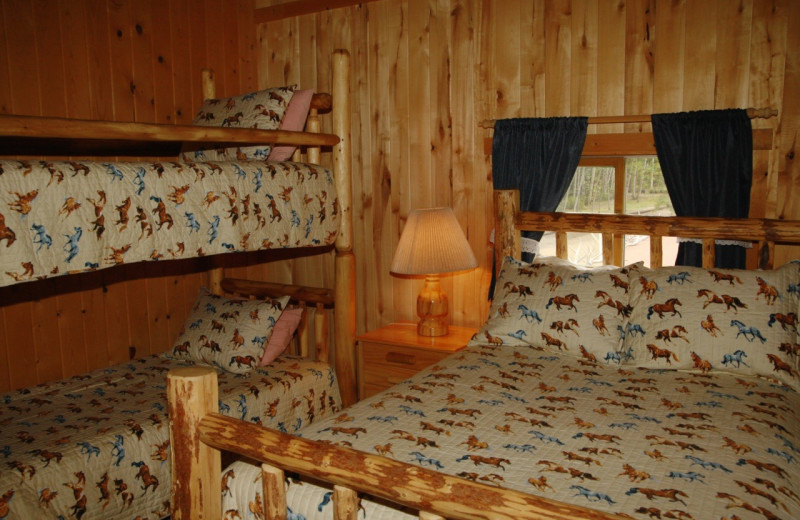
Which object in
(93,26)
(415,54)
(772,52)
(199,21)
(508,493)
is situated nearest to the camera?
(508,493)

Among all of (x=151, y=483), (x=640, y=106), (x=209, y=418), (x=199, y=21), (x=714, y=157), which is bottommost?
(x=151, y=483)

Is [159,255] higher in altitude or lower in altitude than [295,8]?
lower

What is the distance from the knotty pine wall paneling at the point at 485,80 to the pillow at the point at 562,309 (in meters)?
0.51

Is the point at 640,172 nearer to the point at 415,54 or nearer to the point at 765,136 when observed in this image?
the point at 765,136

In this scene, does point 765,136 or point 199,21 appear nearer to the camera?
point 765,136

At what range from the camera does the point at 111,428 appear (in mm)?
2168

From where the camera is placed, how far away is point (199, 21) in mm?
3461

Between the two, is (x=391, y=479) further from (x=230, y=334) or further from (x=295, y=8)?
(x=295, y=8)

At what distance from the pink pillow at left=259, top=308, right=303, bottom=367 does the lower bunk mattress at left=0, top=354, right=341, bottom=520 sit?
4cm

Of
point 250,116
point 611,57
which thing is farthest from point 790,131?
point 250,116

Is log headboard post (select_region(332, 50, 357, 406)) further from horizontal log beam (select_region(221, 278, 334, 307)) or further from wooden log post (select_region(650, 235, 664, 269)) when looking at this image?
wooden log post (select_region(650, 235, 664, 269))

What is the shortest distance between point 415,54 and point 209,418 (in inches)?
90.9

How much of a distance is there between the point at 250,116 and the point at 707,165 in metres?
1.81

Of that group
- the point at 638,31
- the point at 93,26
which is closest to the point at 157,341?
the point at 93,26
